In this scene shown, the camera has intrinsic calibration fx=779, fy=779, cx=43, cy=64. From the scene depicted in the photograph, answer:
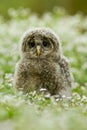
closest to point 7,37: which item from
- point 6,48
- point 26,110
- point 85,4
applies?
point 6,48

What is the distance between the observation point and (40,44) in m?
9.53

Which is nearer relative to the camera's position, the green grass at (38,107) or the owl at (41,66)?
the green grass at (38,107)

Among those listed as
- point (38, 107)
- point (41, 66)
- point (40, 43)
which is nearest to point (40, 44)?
point (40, 43)

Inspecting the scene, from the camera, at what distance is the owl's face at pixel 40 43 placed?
9.52 metres

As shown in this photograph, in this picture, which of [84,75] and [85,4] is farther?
[85,4]

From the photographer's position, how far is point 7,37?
1645 cm

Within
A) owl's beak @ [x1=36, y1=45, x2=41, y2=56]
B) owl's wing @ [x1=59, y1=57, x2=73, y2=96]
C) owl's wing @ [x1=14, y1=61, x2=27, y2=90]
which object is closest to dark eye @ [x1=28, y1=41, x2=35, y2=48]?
owl's beak @ [x1=36, y1=45, x2=41, y2=56]

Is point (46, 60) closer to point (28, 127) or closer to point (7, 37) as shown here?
point (28, 127)

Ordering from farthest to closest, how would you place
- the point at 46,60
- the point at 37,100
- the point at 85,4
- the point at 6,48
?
the point at 85,4 → the point at 6,48 → the point at 46,60 → the point at 37,100

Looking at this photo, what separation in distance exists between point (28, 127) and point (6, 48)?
801 centimetres

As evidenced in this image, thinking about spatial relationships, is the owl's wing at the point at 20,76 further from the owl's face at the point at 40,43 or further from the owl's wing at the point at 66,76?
the owl's wing at the point at 66,76

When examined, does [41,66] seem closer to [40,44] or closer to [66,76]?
[40,44]

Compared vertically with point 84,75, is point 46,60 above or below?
above

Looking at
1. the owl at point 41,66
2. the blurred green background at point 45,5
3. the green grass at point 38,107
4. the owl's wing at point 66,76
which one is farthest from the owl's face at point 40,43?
the blurred green background at point 45,5
